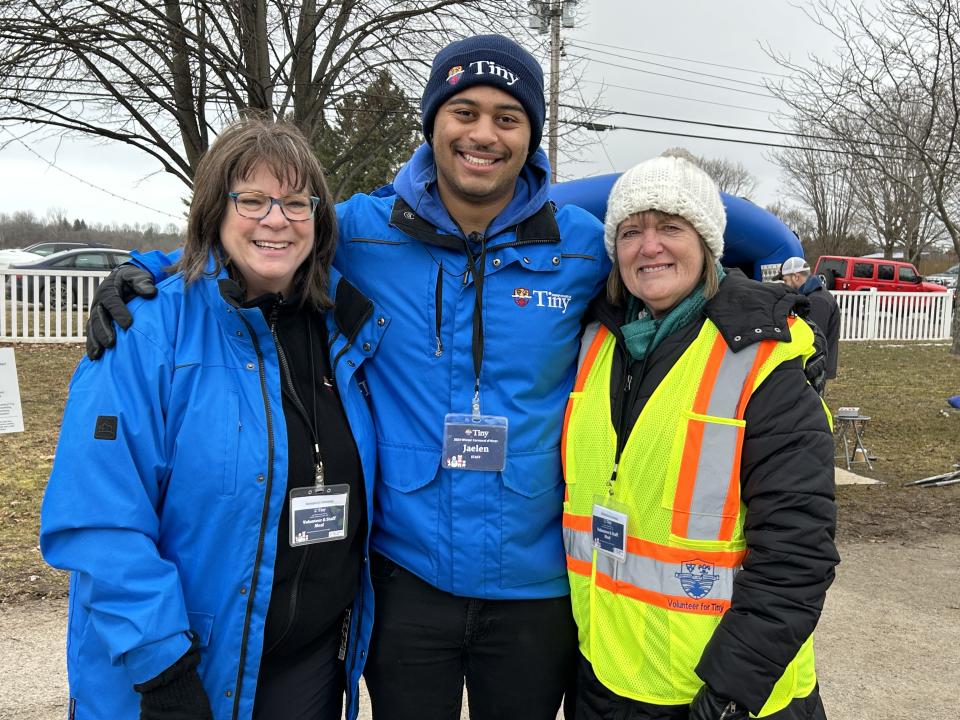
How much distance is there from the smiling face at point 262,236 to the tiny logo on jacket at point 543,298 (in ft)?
2.07

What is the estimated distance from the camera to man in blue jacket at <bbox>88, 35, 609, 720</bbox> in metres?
2.13

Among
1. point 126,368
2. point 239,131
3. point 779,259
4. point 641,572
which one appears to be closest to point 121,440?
point 126,368

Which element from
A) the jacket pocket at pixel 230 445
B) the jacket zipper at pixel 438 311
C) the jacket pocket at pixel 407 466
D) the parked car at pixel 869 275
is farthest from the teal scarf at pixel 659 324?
the parked car at pixel 869 275

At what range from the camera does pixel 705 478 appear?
1.83 meters

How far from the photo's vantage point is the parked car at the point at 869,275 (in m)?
24.4

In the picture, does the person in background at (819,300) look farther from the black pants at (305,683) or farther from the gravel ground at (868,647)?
the black pants at (305,683)

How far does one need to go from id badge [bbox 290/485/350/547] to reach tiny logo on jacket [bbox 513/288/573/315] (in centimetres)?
71

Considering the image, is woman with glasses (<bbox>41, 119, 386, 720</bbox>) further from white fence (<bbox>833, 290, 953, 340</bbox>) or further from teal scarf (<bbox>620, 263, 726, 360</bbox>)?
white fence (<bbox>833, 290, 953, 340</bbox>)

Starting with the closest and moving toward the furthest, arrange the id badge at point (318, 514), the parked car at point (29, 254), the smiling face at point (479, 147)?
the id badge at point (318, 514), the smiling face at point (479, 147), the parked car at point (29, 254)

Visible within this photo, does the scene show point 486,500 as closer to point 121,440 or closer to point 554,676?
point 554,676

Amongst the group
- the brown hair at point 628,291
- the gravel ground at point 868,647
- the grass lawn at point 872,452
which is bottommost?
the gravel ground at point 868,647

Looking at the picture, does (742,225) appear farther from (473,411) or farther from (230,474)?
Result: (230,474)

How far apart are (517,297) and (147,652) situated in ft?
4.19

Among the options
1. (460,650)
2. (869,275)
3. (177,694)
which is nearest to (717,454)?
(460,650)
